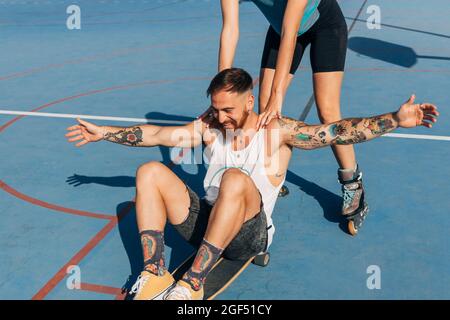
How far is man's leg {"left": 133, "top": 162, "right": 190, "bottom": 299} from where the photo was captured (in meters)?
3.46

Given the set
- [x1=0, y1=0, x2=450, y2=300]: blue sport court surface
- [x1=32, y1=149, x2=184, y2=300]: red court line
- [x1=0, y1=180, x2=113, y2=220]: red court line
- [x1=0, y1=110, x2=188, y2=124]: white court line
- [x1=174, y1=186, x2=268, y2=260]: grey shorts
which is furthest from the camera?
[x1=0, y1=110, x2=188, y2=124]: white court line

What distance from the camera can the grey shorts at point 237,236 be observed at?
141 inches

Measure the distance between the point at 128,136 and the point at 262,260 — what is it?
1258 mm

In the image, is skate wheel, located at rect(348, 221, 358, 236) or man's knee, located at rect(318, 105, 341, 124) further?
man's knee, located at rect(318, 105, 341, 124)

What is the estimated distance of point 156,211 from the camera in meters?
3.55

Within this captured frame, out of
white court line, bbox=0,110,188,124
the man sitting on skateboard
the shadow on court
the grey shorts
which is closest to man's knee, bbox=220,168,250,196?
the man sitting on skateboard

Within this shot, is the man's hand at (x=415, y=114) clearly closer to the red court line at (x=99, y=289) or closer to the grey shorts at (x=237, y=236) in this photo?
the grey shorts at (x=237, y=236)

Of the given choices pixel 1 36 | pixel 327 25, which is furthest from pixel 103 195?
pixel 1 36

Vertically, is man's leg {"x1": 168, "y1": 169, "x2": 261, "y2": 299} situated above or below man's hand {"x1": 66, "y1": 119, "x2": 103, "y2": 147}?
below

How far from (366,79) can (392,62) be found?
1.20 metres

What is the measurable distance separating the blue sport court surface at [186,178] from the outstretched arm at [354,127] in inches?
35.4

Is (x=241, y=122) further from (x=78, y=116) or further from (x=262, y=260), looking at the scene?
(x=78, y=116)

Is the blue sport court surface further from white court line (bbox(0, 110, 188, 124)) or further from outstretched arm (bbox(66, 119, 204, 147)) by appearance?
outstretched arm (bbox(66, 119, 204, 147))

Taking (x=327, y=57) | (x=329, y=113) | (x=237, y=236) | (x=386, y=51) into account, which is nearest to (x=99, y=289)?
(x=237, y=236)
